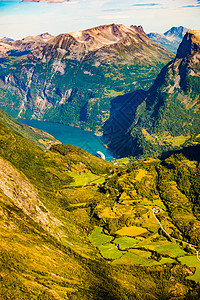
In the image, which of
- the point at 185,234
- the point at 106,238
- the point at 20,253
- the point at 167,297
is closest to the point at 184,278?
the point at 167,297

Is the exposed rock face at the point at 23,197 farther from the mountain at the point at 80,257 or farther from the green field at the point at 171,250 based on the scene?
the green field at the point at 171,250

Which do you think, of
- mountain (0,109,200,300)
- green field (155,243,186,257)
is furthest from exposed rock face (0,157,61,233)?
green field (155,243,186,257)

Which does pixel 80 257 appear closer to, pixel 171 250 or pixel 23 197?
pixel 23 197

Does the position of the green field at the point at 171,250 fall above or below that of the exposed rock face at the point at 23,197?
below

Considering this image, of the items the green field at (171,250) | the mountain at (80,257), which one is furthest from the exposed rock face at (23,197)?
the green field at (171,250)

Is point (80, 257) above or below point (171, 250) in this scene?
above

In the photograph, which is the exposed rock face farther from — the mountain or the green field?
the green field

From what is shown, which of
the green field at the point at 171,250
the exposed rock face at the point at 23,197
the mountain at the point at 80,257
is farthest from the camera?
the exposed rock face at the point at 23,197

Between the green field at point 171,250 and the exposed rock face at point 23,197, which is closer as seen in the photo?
the green field at point 171,250

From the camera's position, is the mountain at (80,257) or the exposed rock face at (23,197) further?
the exposed rock face at (23,197)

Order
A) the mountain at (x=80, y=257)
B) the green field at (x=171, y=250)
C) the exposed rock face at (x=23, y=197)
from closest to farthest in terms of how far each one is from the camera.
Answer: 1. the mountain at (x=80, y=257)
2. the green field at (x=171, y=250)
3. the exposed rock face at (x=23, y=197)

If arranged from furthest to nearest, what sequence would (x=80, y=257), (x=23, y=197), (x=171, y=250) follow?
(x=23, y=197), (x=171, y=250), (x=80, y=257)

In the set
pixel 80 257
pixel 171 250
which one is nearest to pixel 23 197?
pixel 80 257
